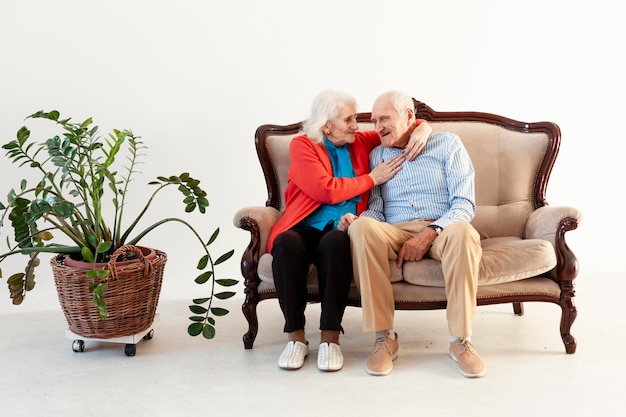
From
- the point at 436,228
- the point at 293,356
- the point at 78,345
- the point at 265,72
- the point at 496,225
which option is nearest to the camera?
the point at 293,356

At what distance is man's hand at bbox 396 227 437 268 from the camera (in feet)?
9.33

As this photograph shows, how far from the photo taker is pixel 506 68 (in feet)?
13.6

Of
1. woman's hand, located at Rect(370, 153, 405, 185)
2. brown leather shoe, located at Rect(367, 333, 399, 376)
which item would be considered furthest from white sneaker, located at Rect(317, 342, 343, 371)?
woman's hand, located at Rect(370, 153, 405, 185)

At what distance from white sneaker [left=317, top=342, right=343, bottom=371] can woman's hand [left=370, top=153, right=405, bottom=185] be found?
29.8 inches

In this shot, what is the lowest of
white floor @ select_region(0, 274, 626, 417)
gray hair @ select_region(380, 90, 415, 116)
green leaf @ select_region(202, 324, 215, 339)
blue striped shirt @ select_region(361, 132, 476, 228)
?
white floor @ select_region(0, 274, 626, 417)

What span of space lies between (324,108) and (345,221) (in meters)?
0.53

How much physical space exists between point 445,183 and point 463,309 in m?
0.64

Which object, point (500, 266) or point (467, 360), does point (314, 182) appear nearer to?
point (500, 266)

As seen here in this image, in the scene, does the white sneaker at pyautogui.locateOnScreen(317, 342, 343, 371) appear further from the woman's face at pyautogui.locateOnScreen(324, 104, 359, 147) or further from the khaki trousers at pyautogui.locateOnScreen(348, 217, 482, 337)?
the woman's face at pyautogui.locateOnScreen(324, 104, 359, 147)

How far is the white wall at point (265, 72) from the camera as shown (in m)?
3.83

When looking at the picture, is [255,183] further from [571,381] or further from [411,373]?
[571,381]

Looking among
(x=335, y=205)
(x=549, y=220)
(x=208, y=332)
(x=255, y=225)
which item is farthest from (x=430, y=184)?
(x=208, y=332)

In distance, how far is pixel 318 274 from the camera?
113 inches

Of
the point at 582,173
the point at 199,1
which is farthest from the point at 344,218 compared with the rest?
the point at 582,173
